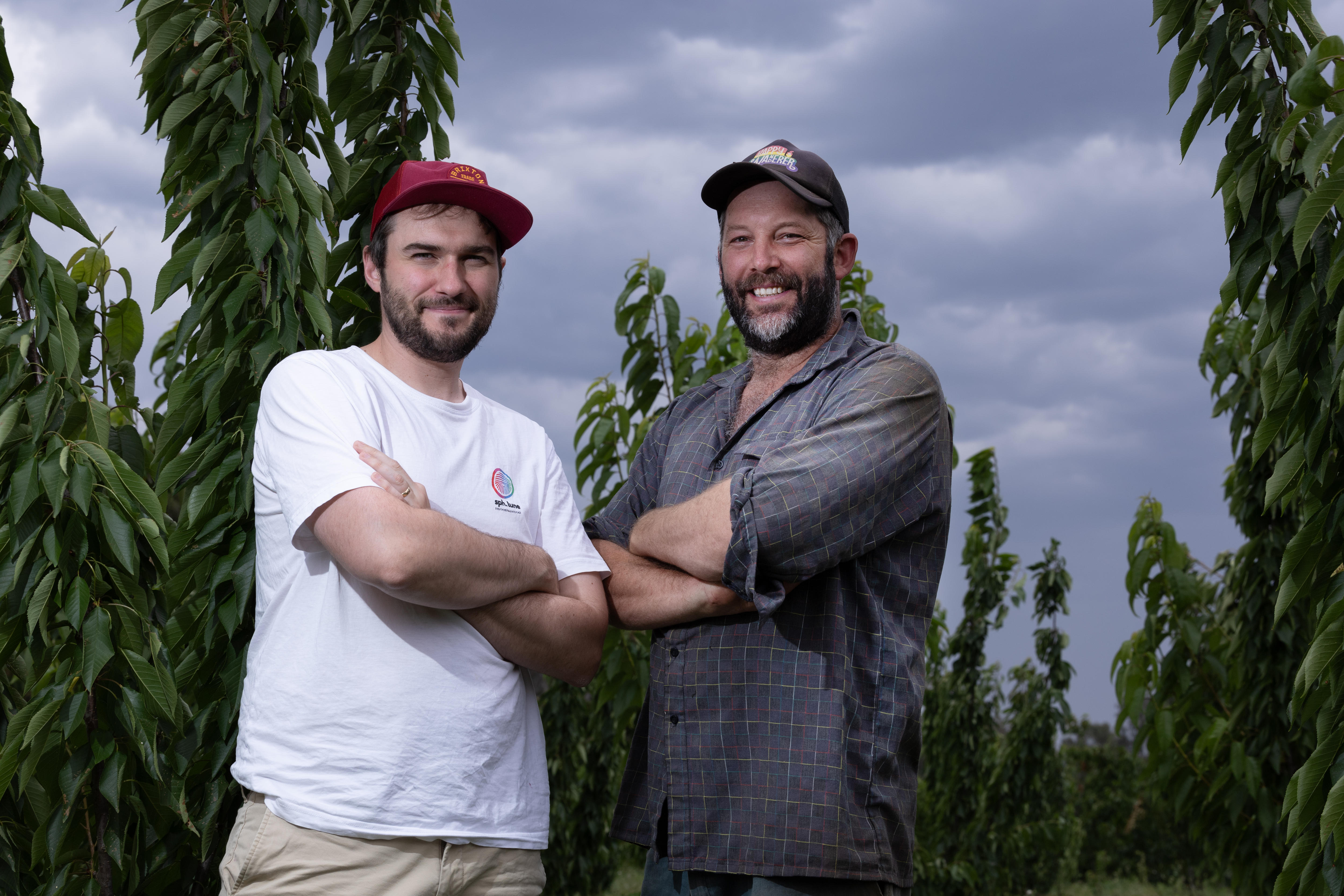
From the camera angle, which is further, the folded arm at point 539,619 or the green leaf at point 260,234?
the green leaf at point 260,234

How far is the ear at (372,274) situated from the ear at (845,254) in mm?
987

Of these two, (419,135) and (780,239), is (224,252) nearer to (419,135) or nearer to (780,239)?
(419,135)

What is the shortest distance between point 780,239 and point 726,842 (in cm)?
125

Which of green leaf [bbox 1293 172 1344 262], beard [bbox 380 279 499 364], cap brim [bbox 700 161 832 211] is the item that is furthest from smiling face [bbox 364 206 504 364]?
green leaf [bbox 1293 172 1344 262]

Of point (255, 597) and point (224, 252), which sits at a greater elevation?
point (224, 252)

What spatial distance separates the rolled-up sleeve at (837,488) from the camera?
2.09 metres

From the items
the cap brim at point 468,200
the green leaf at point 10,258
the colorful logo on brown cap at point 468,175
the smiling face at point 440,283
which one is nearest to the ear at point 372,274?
the smiling face at point 440,283

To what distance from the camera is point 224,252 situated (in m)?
2.63

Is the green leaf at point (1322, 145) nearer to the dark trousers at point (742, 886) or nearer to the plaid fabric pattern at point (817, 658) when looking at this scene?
the plaid fabric pattern at point (817, 658)

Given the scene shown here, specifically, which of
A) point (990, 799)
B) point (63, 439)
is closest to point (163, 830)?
point (63, 439)

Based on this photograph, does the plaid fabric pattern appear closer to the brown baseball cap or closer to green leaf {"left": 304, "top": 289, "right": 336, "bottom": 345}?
the brown baseball cap

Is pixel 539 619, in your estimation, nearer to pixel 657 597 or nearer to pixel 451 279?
pixel 657 597

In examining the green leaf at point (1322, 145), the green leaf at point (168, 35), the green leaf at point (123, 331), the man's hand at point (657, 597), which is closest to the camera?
the man's hand at point (657, 597)

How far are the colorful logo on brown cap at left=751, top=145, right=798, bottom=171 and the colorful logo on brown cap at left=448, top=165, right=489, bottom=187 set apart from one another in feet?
1.91
